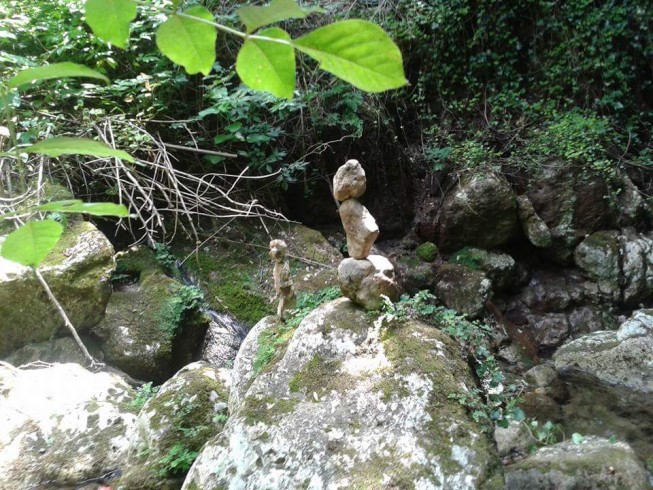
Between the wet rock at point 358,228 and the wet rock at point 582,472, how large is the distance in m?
1.38

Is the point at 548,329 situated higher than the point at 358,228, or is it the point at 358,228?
the point at 358,228

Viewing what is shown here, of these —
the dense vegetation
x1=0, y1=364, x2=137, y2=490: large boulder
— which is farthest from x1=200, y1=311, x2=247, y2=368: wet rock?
the dense vegetation

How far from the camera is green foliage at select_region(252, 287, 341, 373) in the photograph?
118 inches

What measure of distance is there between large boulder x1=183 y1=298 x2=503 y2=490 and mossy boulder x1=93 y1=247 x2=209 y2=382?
2.01 metres

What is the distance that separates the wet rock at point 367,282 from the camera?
8.87 feet

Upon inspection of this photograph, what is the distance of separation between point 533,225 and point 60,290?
223 inches

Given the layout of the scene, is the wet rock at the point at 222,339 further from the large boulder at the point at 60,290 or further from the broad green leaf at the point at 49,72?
the broad green leaf at the point at 49,72

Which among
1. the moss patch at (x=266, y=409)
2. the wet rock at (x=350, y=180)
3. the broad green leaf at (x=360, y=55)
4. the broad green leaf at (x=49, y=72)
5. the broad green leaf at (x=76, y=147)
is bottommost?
the moss patch at (x=266, y=409)

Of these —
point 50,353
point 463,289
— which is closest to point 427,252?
point 463,289

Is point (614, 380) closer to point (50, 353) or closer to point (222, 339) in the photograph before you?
point (222, 339)

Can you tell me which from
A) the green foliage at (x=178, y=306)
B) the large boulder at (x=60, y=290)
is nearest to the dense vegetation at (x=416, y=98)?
the large boulder at (x=60, y=290)

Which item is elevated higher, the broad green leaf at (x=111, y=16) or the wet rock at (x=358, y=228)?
the broad green leaf at (x=111, y=16)

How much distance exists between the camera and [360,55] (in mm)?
379

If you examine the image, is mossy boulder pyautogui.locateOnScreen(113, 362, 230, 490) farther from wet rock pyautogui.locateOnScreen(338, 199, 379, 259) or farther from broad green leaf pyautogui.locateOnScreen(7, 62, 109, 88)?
broad green leaf pyautogui.locateOnScreen(7, 62, 109, 88)
